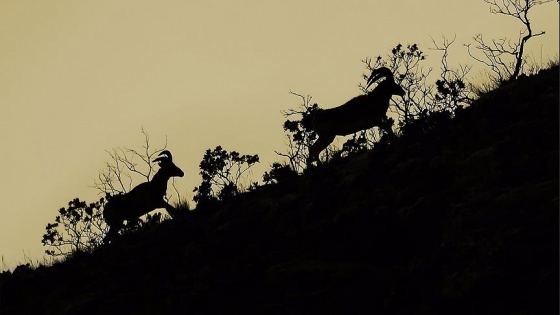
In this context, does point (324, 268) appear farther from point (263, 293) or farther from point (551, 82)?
point (551, 82)

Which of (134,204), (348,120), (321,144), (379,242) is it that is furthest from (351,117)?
(379,242)

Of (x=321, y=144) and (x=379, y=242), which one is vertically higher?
(x=321, y=144)

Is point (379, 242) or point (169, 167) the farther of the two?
point (169, 167)

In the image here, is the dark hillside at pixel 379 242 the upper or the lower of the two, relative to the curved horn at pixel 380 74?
lower

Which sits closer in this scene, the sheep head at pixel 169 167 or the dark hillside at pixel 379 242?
the dark hillside at pixel 379 242

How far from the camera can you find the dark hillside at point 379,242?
9.39 metres

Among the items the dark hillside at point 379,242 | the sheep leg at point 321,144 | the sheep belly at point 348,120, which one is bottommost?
the dark hillside at point 379,242

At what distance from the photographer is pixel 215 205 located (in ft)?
60.0

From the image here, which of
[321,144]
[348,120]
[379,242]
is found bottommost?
[379,242]

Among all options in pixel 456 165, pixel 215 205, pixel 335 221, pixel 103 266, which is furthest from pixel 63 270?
pixel 456 165

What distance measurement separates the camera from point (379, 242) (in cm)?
1129

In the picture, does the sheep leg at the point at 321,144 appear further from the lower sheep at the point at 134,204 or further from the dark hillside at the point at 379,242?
the lower sheep at the point at 134,204

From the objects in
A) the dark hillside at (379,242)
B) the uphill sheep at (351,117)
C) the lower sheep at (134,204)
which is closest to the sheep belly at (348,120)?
the uphill sheep at (351,117)

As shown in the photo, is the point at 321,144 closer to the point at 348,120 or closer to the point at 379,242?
the point at 348,120
